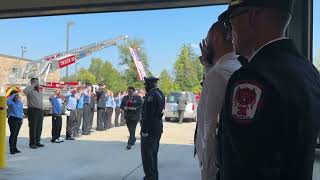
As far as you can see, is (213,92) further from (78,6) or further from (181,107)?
(181,107)

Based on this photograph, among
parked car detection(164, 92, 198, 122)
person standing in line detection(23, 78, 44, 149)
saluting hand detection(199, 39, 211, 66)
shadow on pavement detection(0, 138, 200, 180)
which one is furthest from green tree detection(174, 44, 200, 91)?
saluting hand detection(199, 39, 211, 66)

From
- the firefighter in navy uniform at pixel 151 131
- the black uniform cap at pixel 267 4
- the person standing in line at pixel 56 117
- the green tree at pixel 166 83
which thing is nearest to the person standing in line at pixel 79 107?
the person standing in line at pixel 56 117

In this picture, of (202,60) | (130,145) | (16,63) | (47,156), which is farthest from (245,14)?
(16,63)

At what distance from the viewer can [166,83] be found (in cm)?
4778

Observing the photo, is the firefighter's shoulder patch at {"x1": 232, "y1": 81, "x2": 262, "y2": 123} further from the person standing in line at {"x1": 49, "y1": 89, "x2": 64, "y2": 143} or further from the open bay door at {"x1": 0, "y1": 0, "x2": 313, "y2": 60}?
the person standing in line at {"x1": 49, "y1": 89, "x2": 64, "y2": 143}

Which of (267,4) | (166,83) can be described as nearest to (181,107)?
(267,4)

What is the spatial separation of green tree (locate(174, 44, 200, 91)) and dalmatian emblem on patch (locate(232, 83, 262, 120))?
144 ft

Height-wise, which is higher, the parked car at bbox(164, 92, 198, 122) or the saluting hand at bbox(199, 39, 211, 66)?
the saluting hand at bbox(199, 39, 211, 66)

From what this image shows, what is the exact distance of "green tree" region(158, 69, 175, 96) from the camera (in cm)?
4476

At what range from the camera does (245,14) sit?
1.72m

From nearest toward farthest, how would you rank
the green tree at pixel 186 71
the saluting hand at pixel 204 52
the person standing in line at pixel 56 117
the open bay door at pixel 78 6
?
the saluting hand at pixel 204 52
the open bay door at pixel 78 6
the person standing in line at pixel 56 117
the green tree at pixel 186 71

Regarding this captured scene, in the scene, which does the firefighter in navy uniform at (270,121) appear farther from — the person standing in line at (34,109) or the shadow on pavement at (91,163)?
the person standing in line at (34,109)

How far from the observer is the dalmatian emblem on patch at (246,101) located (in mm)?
1469

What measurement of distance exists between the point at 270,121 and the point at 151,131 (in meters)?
6.05
